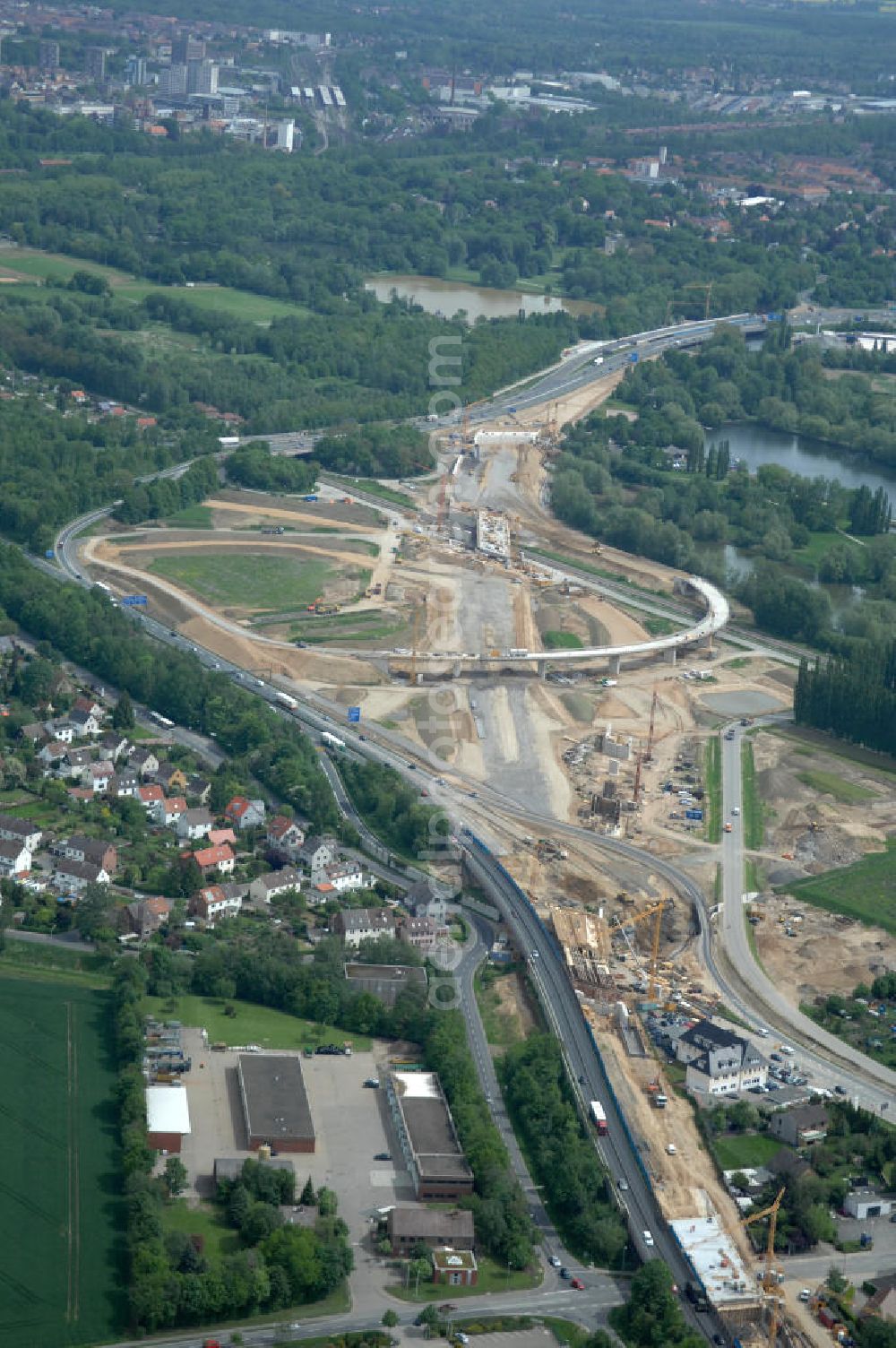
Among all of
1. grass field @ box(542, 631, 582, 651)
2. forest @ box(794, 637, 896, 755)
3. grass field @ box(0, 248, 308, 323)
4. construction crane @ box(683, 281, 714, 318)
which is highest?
construction crane @ box(683, 281, 714, 318)

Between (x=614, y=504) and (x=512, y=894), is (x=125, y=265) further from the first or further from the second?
(x=512, y=894)

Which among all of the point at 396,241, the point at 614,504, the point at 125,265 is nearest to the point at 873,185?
the point at 396,241

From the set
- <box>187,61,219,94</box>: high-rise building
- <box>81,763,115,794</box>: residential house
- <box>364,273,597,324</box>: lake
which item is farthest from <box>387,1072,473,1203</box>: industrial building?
<box>187,61,219,94</box>: high-rise building

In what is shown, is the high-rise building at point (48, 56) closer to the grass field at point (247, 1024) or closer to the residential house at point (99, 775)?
the residential house at point (99, 775)

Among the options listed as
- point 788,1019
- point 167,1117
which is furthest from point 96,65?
point 167,1117

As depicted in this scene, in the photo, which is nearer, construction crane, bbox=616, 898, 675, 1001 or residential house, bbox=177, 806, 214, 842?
Result: construction crane, bbox=616, 898, 675, 1001

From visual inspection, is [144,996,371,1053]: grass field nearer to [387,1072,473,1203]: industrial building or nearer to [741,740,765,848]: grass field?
[387,1072,473,1203]: industrial building
